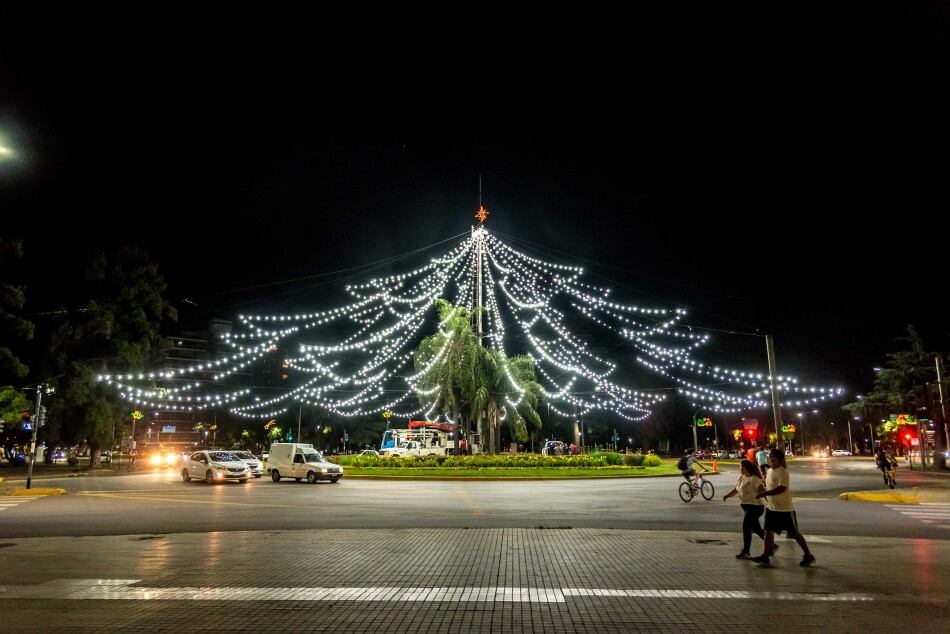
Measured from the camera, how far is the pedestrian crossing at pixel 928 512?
14102 mm

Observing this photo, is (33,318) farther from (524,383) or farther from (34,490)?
(524,383)

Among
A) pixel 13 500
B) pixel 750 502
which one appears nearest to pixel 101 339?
pixel 13 500

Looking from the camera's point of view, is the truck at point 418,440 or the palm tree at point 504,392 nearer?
the palm tree at point 504,392

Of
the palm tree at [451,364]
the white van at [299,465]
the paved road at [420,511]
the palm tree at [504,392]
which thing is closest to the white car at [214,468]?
the white van at [299,465]

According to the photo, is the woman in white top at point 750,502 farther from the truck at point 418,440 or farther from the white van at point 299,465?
the truck at point 418,440

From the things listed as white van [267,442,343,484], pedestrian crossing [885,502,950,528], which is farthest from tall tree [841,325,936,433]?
white van [267,442,343,484]

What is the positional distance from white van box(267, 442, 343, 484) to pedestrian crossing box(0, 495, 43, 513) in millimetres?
9735

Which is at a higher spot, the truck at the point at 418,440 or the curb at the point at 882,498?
the truck at the point at 418,440

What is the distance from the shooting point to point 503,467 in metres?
32.0

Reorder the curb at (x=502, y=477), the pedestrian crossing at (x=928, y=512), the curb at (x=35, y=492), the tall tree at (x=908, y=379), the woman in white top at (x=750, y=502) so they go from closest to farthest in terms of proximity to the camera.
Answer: the woman in white top at (x=750, y=502) → the pedestrian crossing at (x=928, y=512) → the curb at (x=35, y=492) → the curb at (x=502, y=477) → the tall tree at (x=908, y=379)

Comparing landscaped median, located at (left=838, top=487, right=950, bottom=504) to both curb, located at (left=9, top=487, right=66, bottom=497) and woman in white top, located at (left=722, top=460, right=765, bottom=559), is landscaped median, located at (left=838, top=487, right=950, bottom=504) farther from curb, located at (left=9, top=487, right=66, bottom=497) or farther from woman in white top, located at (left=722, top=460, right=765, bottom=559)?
curb, located at (left=9, top=487, right=66, bottom=497)

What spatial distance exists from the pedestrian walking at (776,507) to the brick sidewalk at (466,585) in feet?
0.92

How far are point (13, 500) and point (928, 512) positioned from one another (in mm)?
27048

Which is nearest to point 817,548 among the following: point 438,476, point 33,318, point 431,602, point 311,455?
point 431,602
